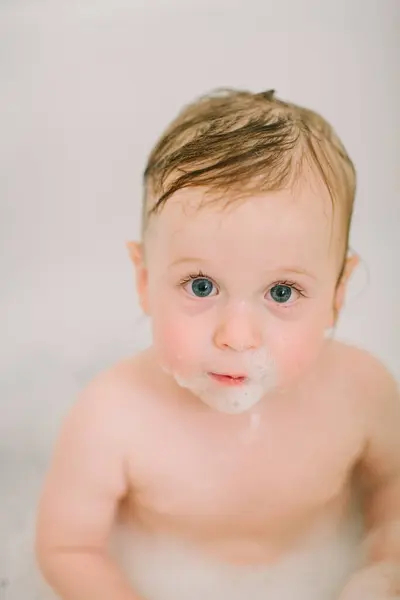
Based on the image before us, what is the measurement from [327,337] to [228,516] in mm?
217

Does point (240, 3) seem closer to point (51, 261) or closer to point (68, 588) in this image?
point (51, 261)

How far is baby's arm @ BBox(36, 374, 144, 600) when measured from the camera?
78 cm

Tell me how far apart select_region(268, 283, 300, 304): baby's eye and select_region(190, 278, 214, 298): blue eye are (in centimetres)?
6

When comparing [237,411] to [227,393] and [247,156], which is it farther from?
[247,156]

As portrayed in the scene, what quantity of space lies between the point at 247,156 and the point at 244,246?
0.08 meters

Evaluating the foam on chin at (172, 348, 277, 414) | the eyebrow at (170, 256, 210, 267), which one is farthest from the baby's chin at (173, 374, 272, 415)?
the eyebrow at (170, 256, 210, 267)

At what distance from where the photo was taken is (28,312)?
3.34 feet

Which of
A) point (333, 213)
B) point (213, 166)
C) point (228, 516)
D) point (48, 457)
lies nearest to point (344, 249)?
point (333, 213)

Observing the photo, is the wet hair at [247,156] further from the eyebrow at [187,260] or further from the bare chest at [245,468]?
the bare chest at [245,468]

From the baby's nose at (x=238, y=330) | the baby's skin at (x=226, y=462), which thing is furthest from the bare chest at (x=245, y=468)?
the baby's nose at (x=238, y=330)

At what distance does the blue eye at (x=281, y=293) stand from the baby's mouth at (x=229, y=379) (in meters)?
0.08

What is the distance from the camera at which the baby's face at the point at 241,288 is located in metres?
0.68

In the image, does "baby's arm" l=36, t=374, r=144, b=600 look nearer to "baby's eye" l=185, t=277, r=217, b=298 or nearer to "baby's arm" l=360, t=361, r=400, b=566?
"baby's eye" l=185, t=277, r=217, b=298

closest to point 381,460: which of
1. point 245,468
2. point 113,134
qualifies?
point 245,468
